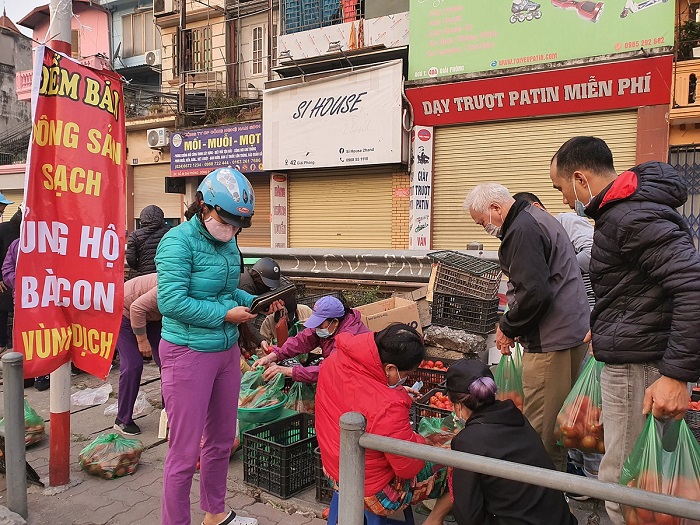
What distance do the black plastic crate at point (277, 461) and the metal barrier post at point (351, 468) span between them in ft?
5.23

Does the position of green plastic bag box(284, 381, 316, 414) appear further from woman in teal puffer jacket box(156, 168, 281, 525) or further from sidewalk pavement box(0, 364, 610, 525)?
A: woman in teal puffer jacket box(156, 168, 281, 525)

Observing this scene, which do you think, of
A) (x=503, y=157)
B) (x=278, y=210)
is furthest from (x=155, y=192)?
(x=503, y=157)

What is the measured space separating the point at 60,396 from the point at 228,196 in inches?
81.0

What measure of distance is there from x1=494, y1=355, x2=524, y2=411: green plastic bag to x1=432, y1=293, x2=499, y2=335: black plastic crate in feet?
6.45

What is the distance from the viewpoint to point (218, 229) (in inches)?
113

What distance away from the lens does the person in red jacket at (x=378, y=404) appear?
2.61m

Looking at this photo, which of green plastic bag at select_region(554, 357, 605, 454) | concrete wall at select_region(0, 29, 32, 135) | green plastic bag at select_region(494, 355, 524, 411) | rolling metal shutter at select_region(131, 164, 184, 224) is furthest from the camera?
concrete wall at select_region(0, 29, 32, 135)

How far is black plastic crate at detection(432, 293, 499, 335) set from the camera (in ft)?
18.7

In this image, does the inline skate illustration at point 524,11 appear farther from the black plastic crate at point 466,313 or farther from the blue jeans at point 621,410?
the blue jeans at point 621,410

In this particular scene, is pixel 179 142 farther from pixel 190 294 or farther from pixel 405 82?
pixel 190 294

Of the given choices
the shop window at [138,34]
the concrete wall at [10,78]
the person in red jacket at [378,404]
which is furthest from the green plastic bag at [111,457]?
the concrete wall at [10,78]

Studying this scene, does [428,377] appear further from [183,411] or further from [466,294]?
[183,411]

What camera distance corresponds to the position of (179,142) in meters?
15.3

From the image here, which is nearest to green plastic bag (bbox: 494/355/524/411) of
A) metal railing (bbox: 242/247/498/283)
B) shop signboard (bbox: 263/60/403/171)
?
metal railing (bbox: 242/247/498/283)
